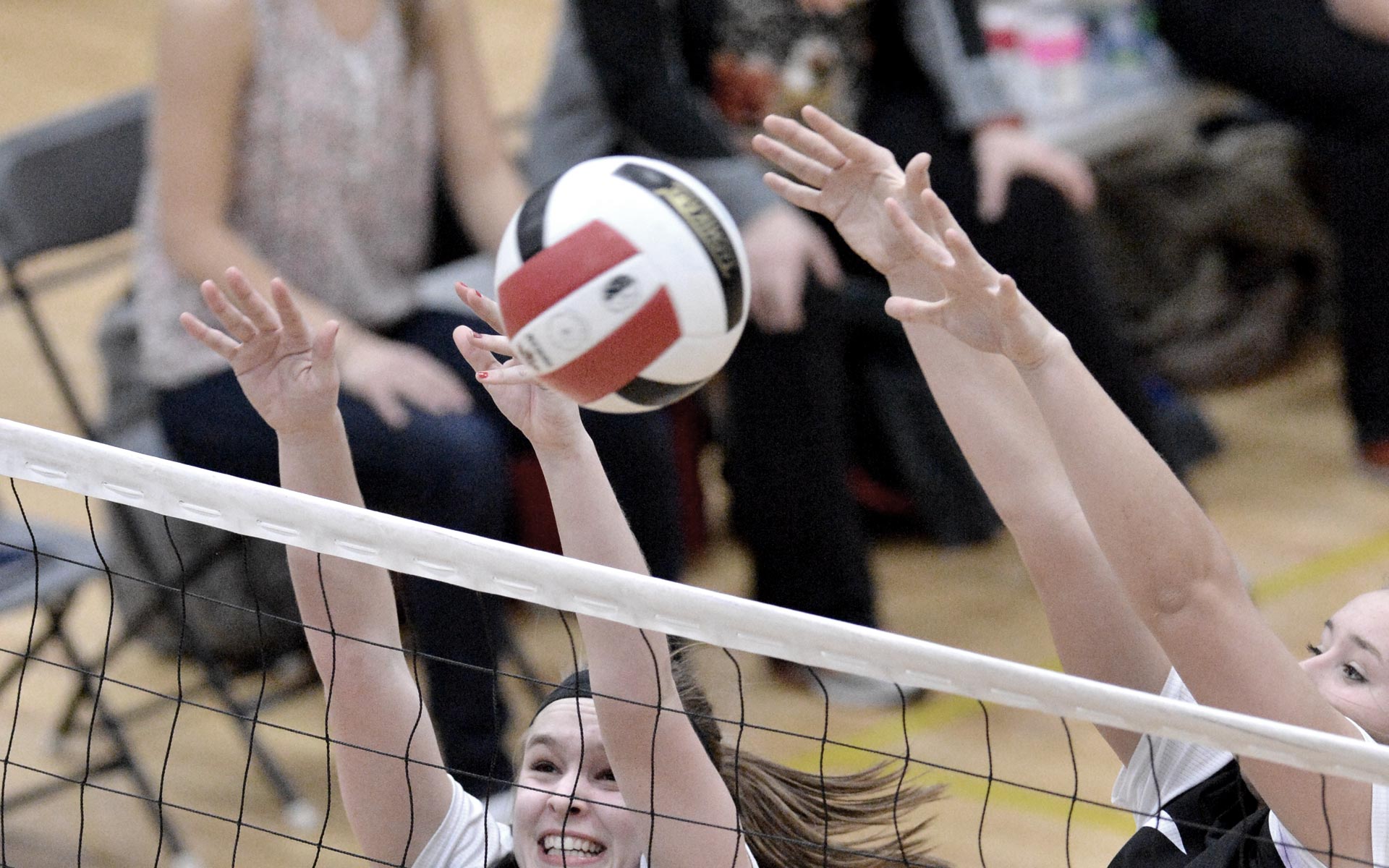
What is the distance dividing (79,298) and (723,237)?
4080mm

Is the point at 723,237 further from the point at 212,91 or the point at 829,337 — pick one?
the point at 829,337

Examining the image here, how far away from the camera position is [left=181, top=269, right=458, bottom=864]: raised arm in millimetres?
1837

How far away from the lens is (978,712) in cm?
335

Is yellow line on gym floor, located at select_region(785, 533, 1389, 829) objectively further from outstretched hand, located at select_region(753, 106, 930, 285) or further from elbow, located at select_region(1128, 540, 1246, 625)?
elbow, located at select_region(1128, 540, 1246, 625)

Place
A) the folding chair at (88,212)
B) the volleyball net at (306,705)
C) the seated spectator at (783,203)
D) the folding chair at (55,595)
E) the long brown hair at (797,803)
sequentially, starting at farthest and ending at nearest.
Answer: the seated spectator at (783,203)
the folding chair at (88,212)
the folding chair at (55,595)
the long brown hair at (797,803)
the volleyball net at (306,705)

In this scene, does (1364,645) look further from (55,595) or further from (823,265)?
(55,595)

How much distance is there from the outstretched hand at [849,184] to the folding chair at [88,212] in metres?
1.72

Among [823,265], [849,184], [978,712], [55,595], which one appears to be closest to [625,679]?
[849,184]

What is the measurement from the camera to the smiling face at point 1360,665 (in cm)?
170

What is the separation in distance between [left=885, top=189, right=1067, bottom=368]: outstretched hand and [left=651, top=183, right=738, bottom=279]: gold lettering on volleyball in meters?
0.23

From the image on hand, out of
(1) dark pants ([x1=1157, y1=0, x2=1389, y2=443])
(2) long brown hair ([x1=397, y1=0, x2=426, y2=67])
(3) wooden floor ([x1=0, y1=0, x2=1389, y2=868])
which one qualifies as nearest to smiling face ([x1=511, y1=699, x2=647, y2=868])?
(3) wooden floor ([x1=0, y1=0, x2=1389, y2=868])

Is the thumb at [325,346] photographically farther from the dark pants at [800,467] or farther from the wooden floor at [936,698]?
the dark pants at [800,467]

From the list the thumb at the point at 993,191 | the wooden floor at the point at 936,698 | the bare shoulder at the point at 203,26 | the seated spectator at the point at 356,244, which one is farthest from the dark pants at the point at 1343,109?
the bare shoulder at the point at 203,26

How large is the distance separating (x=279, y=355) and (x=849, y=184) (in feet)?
2.11
